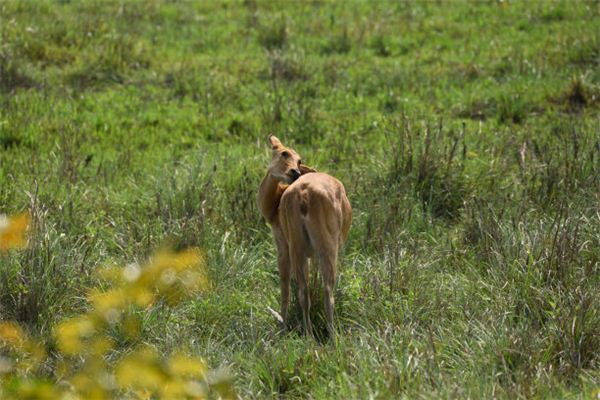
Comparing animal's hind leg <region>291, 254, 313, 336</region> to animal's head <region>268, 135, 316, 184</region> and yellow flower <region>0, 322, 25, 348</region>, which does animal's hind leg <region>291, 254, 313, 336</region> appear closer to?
animal's head <region>268, 135, 316, 184</region>

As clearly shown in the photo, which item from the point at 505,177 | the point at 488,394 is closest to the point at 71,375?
the point at 488,394

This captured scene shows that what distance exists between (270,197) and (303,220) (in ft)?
1.76

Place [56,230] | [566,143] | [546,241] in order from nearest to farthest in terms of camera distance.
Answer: [546,241] → [56,230] → [566,143]

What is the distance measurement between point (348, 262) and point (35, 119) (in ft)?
14.5

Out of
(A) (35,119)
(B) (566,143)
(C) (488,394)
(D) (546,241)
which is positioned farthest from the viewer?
(A) (35,119)

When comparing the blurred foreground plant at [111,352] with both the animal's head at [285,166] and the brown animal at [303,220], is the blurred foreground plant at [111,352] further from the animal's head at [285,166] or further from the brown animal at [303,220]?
the animal's head at [285,166]

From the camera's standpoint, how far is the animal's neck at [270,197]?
22.6 ft

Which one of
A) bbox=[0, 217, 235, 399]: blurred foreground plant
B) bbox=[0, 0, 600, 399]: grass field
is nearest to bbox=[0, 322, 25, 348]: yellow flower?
bbox=[0, 217, 235, 399]: blurred foreground plant

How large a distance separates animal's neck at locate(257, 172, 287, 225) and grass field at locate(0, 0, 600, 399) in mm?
645

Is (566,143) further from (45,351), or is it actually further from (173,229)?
(45,351)

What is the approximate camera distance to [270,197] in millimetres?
6895

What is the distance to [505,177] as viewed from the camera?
9.10 m

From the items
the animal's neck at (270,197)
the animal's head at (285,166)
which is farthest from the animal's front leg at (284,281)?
the animal's head at (285,166)

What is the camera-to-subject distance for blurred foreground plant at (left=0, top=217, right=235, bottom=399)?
401 centimetres
